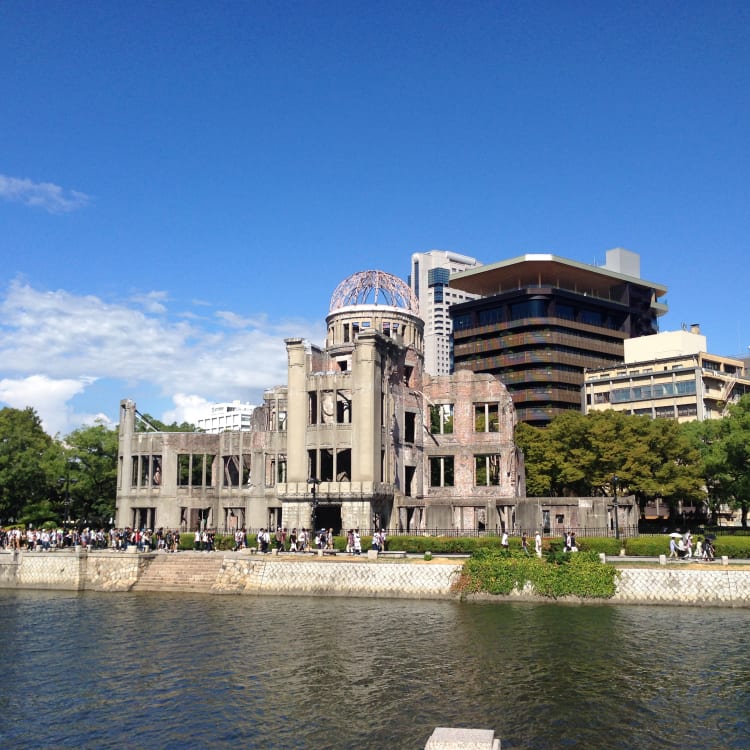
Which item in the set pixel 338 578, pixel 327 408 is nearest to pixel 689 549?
pixel 338 578

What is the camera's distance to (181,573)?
5100 cm

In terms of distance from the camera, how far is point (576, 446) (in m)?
81.1

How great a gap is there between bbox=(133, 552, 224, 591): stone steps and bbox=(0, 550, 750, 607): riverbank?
0.06 metres

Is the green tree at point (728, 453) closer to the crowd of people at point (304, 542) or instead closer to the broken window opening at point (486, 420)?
the broken window opening at point (486, 420)

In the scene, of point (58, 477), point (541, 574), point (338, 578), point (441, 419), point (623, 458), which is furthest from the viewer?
point (58, 477)

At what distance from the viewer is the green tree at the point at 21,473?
251 feet

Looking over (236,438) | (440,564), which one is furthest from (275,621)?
(236,438)

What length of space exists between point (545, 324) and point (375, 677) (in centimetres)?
11449

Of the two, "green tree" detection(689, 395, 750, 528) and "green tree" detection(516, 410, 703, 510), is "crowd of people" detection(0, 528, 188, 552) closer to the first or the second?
"green tree" detection(516, 410, 703, 510)

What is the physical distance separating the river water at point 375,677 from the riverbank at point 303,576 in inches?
64.7

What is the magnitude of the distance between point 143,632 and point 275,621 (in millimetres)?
6132

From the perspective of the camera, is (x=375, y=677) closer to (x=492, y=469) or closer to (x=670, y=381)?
(x=492, y=469)

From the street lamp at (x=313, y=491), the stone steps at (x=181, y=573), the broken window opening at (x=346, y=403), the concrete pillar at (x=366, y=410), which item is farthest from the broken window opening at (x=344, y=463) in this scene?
the stone steps at (x=181, y=573)

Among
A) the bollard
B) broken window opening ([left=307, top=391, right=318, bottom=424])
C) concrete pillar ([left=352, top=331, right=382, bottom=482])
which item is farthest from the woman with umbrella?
the bollard
